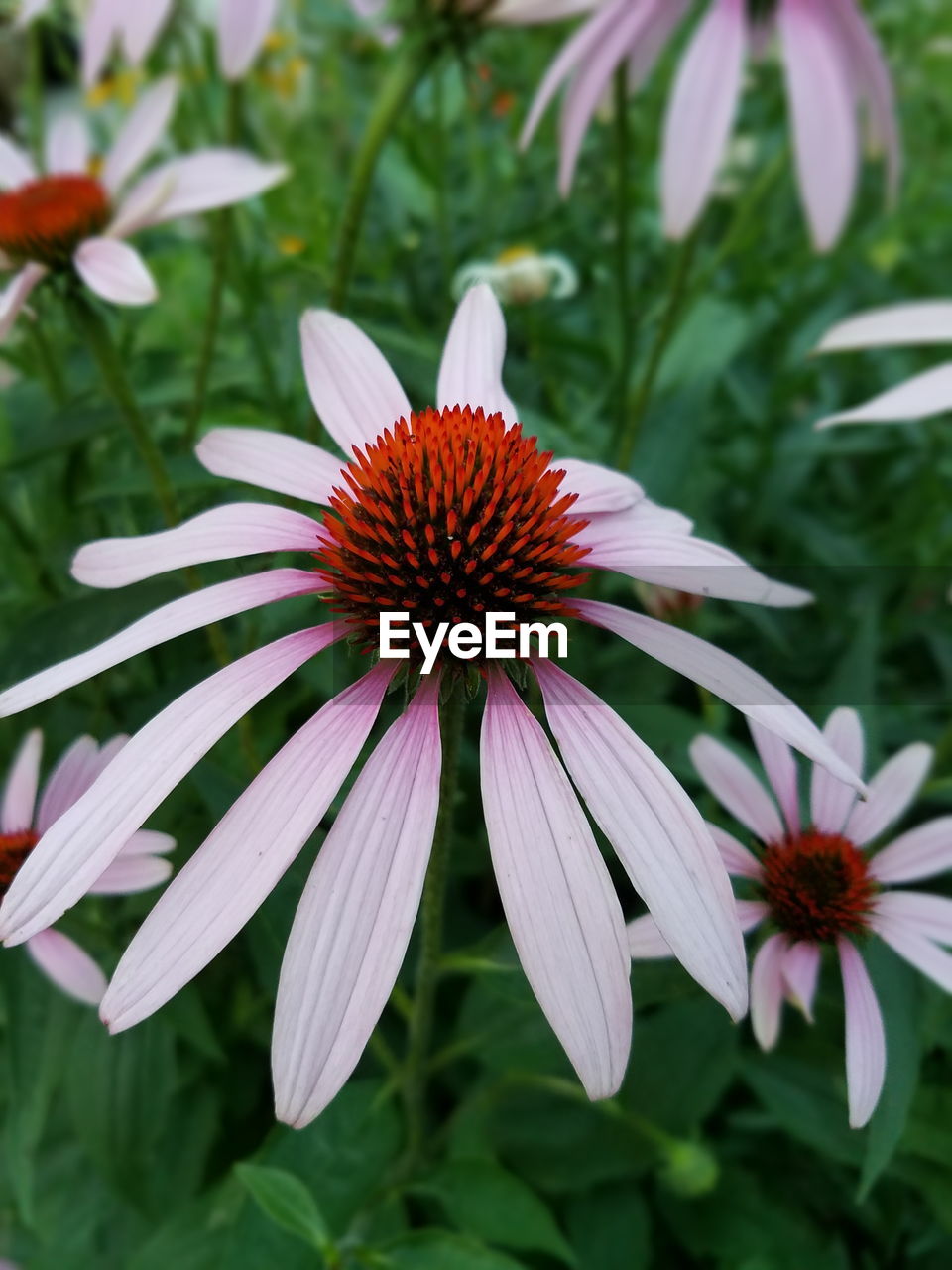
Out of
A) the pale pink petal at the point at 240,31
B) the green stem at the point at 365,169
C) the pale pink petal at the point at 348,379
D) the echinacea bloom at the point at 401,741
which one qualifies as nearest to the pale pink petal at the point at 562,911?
the echinacea bloom at the point at 401,741

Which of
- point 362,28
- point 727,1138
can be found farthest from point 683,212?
point 362,28

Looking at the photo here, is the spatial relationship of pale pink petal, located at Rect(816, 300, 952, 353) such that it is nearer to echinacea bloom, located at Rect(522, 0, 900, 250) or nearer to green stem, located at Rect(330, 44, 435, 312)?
echinacea bloom, located at Rect(522, 0, 900, 250)

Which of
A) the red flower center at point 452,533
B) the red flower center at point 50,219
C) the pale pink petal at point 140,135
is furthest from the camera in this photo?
the pale pink petal at point 140,135

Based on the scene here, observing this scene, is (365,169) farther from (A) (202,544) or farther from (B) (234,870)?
(B) (234,870)

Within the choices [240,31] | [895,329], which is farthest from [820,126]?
[240,31]

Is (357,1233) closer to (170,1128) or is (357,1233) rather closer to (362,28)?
(170,1128)

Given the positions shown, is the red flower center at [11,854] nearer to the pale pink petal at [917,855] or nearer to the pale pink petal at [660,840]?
the pale pink petal at [660,840]
